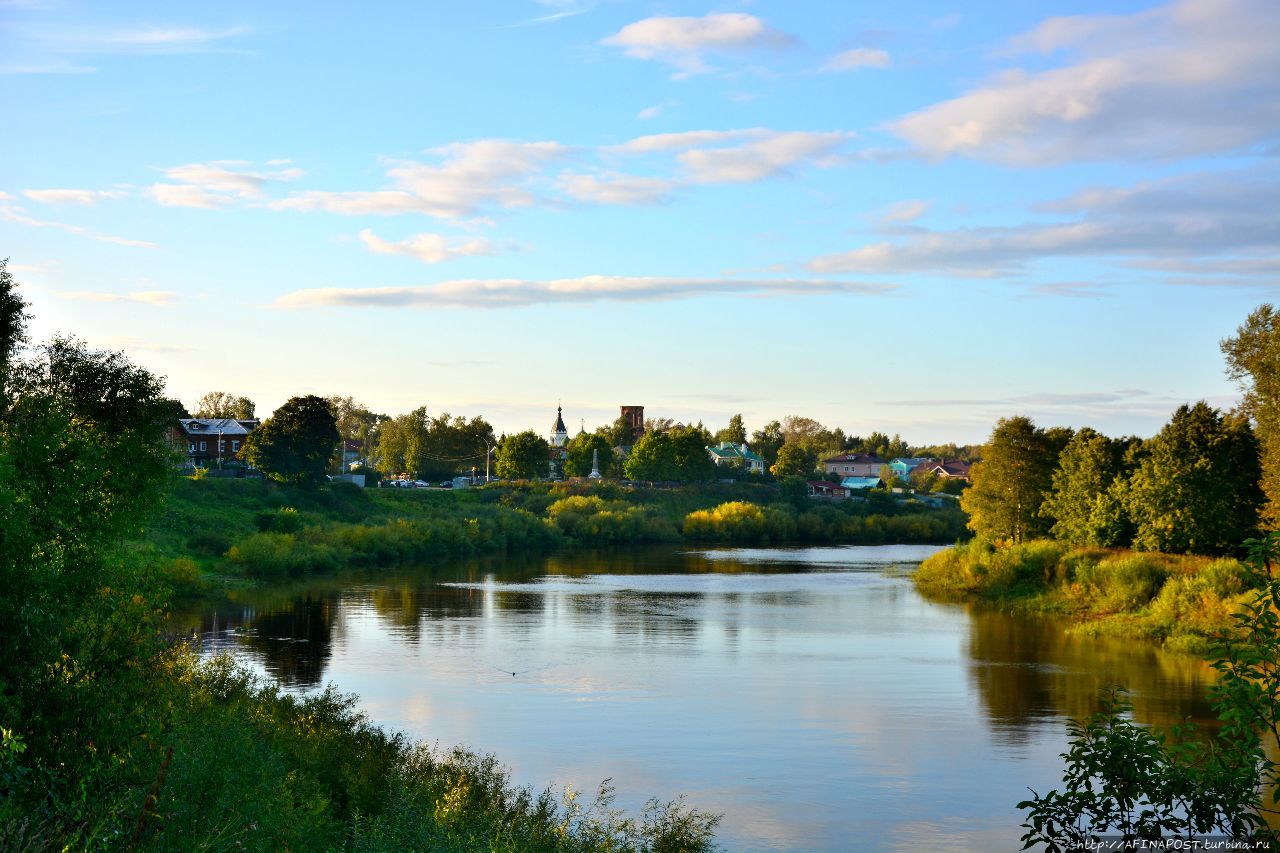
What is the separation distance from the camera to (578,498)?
11250cm

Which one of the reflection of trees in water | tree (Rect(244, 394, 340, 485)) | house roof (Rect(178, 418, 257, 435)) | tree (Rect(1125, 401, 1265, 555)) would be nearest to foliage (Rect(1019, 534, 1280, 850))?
the reflection of trees in water

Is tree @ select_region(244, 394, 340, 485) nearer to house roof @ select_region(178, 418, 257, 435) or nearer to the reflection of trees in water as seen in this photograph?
house roof @ select_region(178, 418, 257, 435)

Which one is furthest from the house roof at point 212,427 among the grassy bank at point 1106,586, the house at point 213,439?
the grassy bank at point 1106,586

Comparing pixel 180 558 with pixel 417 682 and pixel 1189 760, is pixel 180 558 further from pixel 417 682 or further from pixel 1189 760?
pixel 1189 760

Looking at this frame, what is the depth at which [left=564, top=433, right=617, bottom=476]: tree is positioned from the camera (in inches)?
6038

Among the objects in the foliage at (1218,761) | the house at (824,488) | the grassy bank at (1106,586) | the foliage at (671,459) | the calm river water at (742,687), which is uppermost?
the foliage at (671,459)

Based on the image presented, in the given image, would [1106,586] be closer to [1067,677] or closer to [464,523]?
[1067,677]

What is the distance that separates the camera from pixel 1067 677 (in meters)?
39.9

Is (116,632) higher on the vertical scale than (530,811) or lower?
higher

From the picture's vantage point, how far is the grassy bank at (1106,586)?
44.7 m

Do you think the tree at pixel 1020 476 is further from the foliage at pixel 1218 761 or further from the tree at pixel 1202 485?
the foliage at pixel 1218 761

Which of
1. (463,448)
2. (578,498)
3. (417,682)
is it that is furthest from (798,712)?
(463,448)

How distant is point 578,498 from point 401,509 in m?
19.6

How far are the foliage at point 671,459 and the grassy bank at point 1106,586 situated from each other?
6882 cm
